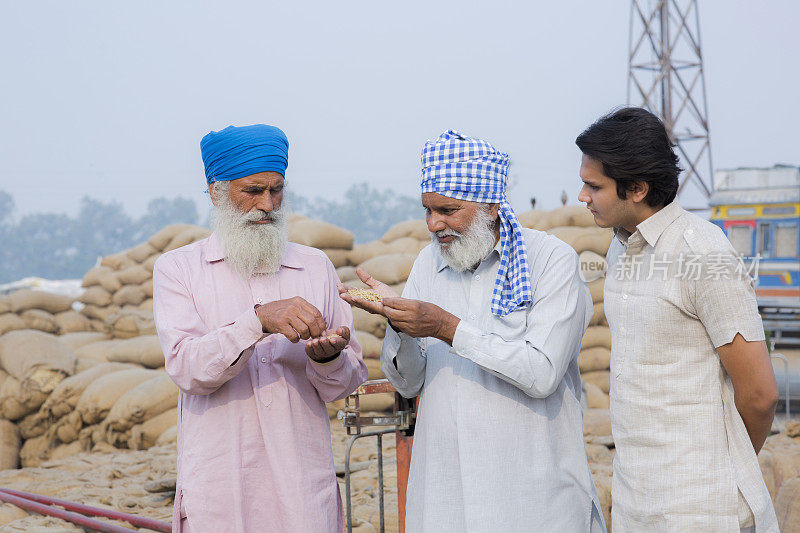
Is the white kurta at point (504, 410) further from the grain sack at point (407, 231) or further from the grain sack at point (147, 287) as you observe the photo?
the grain sack at point (147, 287)

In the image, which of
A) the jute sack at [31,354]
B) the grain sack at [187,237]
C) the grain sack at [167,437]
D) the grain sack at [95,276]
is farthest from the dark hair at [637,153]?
the grain sack at [95,276]

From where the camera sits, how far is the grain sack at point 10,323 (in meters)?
9.41

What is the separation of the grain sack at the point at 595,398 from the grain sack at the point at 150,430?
4.28m

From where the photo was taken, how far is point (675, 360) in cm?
195

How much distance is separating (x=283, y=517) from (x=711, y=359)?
1.29 metres

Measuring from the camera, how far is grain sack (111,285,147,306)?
11250 mm

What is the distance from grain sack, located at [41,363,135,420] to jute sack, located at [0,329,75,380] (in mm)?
354

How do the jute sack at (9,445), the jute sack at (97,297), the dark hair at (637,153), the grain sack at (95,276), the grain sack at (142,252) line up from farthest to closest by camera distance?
the grain sack at (95,276), the grain sack at (142,252), the jute sack at (97,297), the jute sack at (9,445), the dark hair at (637,153)

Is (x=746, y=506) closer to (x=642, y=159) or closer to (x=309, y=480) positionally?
(x=642, y=159)

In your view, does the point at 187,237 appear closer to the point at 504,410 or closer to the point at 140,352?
the point at 140,352

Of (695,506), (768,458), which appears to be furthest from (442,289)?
(768,458)

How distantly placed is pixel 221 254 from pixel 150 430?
5.60 m

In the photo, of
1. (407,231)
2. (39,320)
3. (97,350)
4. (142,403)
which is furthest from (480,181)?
(39,320)

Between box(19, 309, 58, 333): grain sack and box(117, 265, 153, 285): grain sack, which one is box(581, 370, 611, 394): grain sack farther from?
box(19, 309, 58, 333): grain sack
